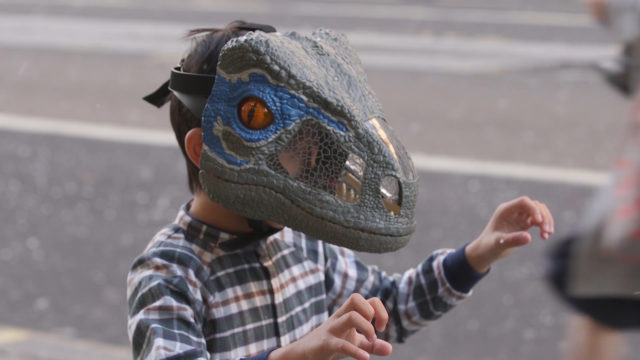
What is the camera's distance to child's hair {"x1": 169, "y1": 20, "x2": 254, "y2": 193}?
1.63 meters

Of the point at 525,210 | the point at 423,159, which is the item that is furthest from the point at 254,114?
the point at 423,159

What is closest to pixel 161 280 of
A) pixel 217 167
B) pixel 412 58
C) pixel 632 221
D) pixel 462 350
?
pixel 217 167

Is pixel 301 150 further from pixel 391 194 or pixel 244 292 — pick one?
pixel 244 292

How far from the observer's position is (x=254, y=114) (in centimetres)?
144

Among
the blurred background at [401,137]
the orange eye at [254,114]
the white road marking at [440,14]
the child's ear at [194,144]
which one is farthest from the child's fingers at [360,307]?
the white road marking at [440,14]

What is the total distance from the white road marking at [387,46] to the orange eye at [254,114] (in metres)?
6.41

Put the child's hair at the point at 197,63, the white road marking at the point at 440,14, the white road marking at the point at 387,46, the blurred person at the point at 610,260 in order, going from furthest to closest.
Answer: the white road marking at the point at 440,14 → the white road marking at the point at 387,46 → the blurred person at the point at 610,260 → the child's hair at the point at 197,63

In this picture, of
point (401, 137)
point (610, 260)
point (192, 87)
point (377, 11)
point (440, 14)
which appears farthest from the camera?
point (377, 11)

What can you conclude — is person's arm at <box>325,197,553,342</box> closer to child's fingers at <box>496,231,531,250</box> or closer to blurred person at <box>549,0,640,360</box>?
child's fingers at <box>496,231,531,250</box>

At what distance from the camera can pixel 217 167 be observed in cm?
146

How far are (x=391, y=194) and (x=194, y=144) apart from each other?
36cm

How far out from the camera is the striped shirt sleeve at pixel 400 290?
1829mm

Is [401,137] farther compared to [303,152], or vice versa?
[401,137]

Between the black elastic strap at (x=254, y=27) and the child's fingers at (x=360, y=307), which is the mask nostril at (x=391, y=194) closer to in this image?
the child's fingers at (x=360, y=307)
